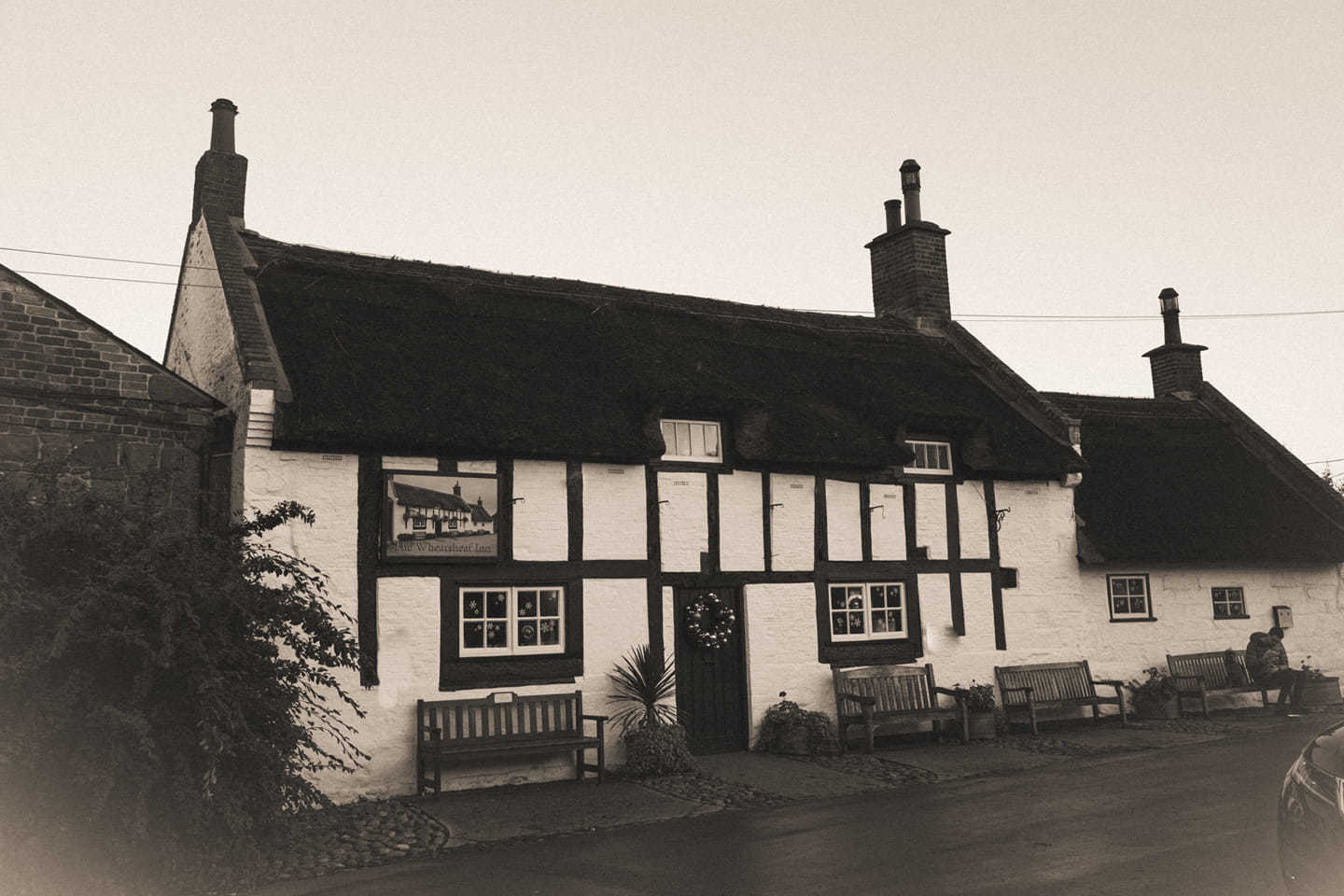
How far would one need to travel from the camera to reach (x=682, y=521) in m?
12.8

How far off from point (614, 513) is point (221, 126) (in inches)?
283

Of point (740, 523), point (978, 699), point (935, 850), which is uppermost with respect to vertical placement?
point (740, 523)

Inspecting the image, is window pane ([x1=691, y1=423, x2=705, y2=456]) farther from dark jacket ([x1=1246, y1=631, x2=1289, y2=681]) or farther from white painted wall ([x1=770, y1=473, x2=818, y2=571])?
dark jacket ([x1=1246, y1=631, x2=1289, y2=681])

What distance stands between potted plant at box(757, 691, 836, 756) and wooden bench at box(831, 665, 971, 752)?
408mm

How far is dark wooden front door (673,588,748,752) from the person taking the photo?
12.6 meters

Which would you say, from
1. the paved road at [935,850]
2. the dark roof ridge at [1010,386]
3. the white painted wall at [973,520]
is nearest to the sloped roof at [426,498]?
the paved road at [935,850]

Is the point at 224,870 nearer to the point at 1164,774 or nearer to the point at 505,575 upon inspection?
the point at 505,575

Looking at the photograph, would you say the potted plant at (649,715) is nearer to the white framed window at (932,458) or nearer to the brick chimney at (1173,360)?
the white framed window at (932,458)

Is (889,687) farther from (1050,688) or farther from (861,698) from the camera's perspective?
(1050,688)

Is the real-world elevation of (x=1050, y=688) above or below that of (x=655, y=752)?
above

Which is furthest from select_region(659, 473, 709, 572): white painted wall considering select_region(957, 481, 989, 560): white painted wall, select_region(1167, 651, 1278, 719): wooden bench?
select_region(1167, 651, 1278, 719): wooden bench

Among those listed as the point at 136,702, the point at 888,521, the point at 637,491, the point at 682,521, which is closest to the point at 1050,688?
the point at 888,521

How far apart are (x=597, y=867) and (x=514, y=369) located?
6.55 meters

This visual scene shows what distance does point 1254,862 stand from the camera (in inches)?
269
